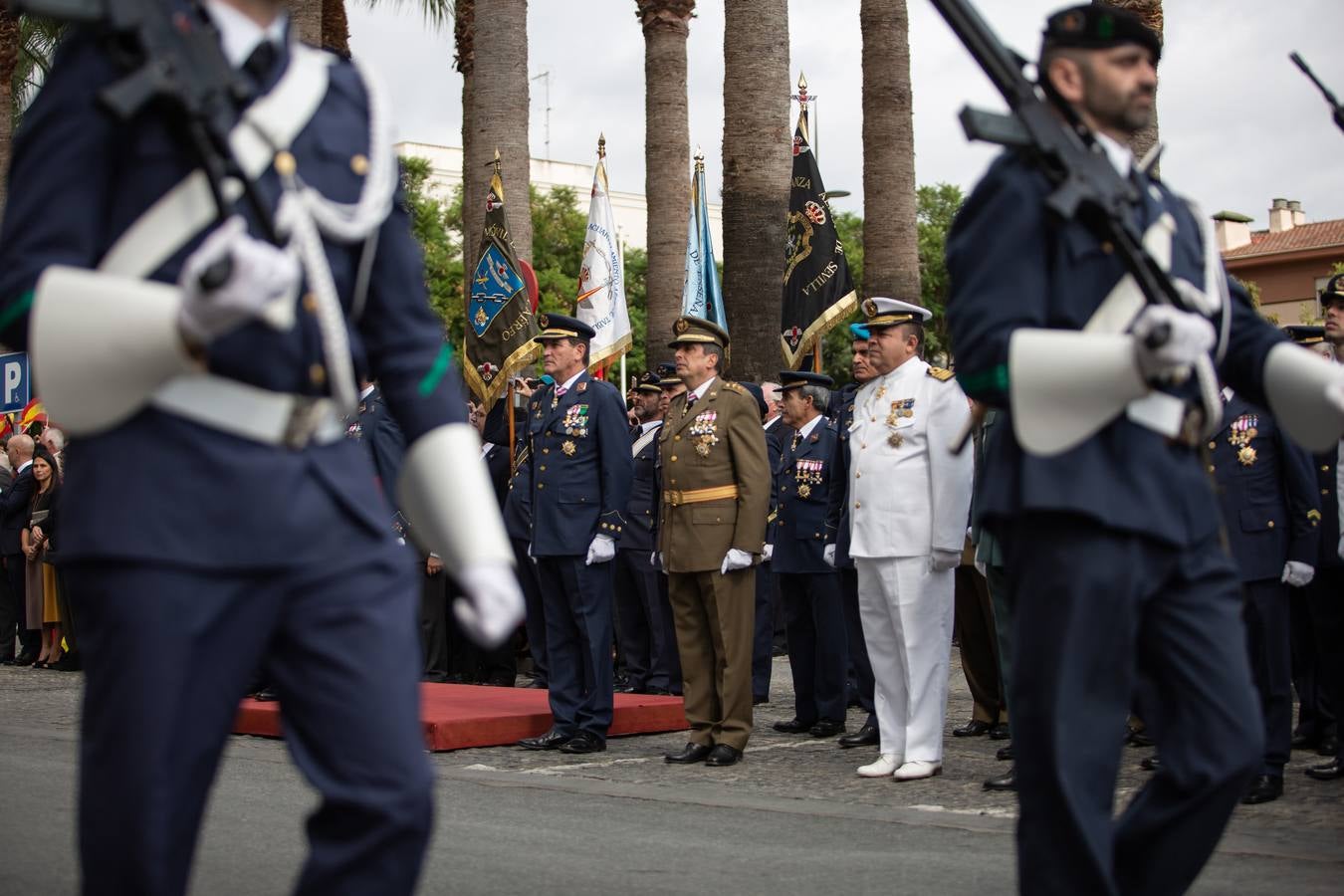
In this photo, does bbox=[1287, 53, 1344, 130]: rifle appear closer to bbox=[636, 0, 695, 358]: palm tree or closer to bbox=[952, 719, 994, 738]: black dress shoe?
bbox=[952, 719, 994, 738]: black dress shoe

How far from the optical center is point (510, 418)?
14.4 metres

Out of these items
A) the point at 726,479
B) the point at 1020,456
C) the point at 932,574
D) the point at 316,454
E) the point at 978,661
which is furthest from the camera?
the point at 978,661

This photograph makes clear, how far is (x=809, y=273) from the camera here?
52.6ft

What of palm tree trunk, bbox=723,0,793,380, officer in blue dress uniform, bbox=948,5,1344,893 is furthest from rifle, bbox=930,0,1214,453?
palm tree trunk, bbox=723,0,793,380

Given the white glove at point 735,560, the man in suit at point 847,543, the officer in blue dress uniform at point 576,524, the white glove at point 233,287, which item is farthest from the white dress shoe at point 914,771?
the white glove at point 233,287

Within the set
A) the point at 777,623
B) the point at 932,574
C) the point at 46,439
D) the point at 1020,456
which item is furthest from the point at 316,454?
the point at 46,439

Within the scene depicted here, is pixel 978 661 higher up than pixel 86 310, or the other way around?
pixel 86 310

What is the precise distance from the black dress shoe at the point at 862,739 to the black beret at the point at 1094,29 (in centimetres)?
657

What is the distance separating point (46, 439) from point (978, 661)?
10239 mm

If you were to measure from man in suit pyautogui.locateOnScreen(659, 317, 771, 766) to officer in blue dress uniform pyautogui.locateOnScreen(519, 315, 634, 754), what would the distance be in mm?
599

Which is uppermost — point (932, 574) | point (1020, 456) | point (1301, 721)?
point (1020, 456)

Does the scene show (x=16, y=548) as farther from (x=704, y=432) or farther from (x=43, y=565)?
(x=704, y=432)

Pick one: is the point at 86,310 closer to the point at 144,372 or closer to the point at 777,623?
the point at 144,372

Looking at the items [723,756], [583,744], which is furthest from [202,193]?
[583,744]
